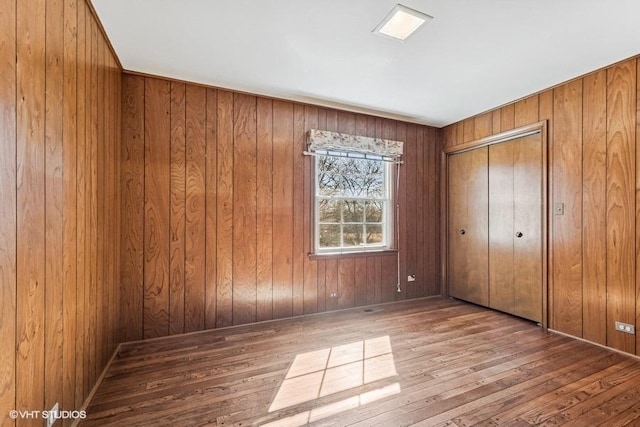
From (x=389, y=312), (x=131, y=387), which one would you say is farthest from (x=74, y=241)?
(x=389, y=312)

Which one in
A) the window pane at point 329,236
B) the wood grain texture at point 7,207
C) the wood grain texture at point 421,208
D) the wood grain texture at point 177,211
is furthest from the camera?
the wood grain texture at point 421,208

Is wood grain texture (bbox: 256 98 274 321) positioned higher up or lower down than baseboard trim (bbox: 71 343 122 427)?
higher up

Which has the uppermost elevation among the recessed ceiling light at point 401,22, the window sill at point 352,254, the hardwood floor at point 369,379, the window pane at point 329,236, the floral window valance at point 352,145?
the recessed ceiling light at point 401,22

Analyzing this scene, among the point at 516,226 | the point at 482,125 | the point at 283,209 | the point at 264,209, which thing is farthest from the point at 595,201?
the point at 264,209

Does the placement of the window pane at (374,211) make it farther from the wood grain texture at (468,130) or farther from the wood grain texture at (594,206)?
the wood grain texture at (594,206)

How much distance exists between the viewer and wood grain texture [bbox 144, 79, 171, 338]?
283cm

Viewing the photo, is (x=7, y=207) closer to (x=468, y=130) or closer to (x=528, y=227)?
(x=528, y=227)

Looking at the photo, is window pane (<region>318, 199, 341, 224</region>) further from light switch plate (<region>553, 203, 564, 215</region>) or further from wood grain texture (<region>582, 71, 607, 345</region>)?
wood grain texture (<region>582, 71, 607, 345</region>)

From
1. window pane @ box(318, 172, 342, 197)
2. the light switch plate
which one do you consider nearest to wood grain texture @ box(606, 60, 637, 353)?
the light switch plate

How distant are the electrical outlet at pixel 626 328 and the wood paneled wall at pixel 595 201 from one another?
3 cm

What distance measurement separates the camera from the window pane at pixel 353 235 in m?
3.82

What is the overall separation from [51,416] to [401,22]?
9.77 feet

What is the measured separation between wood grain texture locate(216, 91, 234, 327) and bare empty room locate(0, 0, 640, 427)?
22mm

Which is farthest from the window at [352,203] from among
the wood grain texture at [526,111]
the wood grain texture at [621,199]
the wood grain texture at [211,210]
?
the wood grain texture at [621,199]
